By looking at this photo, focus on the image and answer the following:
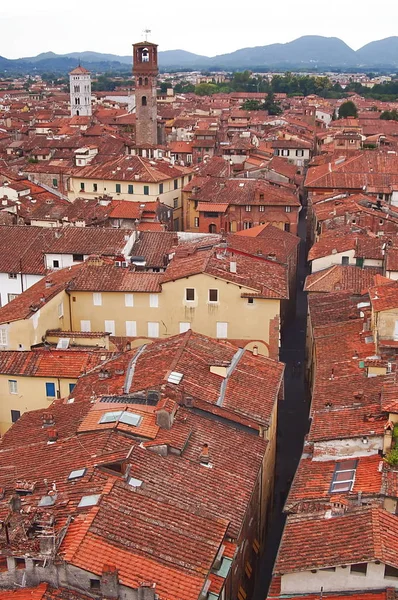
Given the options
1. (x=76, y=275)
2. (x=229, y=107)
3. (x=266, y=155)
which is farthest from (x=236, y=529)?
(x=229, y=107)

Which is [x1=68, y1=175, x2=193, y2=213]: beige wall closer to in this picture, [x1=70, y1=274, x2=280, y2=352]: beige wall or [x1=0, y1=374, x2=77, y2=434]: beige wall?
[x1=70, y1=274, x2=280, y2=352]: beige wall

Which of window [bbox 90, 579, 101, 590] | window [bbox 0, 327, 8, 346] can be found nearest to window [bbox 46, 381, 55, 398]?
window [bbox 0, 327, 8, 346]

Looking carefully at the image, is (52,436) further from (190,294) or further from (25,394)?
(190,294)

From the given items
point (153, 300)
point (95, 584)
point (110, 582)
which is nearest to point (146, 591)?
point (110, 582)

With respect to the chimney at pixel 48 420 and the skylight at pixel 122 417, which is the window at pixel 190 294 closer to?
the chimney at pixel 48 420

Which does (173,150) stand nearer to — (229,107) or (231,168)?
(231,168)
